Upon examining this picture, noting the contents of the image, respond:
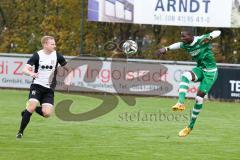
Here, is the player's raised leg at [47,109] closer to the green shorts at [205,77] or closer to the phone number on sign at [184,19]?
the green shorts at [205,77]

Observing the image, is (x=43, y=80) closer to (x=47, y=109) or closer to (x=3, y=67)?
(x=47, y=109)

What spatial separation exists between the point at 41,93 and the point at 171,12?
1545 centimetres

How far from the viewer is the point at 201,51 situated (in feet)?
46.1

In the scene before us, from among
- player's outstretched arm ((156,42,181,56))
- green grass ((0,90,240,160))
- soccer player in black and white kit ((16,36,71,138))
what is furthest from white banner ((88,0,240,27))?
soccer player in black and white kit ((16,36,71,138))

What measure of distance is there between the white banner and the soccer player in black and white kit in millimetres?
15044

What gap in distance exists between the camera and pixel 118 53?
31.4 m

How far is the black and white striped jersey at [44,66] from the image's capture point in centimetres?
1360

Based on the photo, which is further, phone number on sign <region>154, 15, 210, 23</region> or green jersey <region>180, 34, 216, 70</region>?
phone number on sign <region>154, 15, 210, 23</region>

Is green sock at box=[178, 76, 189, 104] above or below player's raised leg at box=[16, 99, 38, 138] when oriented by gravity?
above

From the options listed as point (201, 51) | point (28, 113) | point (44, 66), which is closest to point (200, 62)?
point (201, 51)

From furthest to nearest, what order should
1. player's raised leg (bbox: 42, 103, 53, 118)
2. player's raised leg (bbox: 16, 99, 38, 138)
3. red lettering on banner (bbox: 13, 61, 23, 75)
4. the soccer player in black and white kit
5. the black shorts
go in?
red lettering on banner (bbox: 13, 61, 23, 75), player's raised leg (bbox: 42, 103, 53, 118), the black shorts, the soccer player in black and white kit, player's raised leg (bbox: 16, 99, 38, 138)

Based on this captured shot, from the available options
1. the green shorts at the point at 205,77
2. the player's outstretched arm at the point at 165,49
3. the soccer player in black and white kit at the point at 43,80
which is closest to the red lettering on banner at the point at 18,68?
the soccer player in black and white kit at the point at 43,80

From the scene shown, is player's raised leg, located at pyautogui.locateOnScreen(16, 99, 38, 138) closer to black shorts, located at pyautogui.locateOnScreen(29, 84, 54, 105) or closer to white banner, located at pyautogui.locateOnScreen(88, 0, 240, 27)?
black shorts, located at pyautogui.locateOnScreen(29, 84, 54, 105)

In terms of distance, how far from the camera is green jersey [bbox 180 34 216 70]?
14.0m
